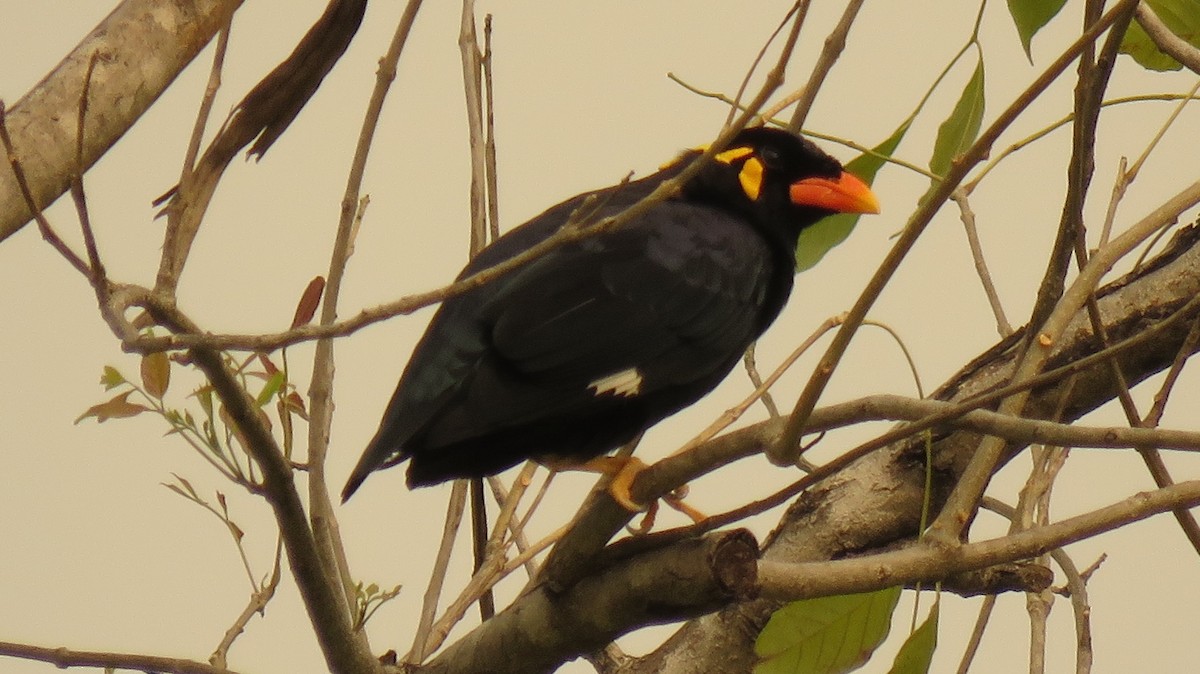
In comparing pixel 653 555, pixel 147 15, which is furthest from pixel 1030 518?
pixel 147 15

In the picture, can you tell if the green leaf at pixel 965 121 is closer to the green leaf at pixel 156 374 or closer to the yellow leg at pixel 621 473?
the yellow leg at pixel 621 473

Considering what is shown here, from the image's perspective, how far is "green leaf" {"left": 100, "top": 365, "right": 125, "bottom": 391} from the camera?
6.79 ft

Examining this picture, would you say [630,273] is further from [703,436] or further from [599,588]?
[599,588]

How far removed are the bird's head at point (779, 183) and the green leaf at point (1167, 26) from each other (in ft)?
2.20

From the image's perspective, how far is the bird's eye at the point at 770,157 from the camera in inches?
117

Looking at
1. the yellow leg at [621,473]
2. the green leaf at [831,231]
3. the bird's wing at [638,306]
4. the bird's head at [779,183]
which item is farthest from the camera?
the bird's head at [779,183]

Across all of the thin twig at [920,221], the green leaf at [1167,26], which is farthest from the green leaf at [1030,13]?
the thin twig at [920,221]

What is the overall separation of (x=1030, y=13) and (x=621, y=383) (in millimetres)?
882

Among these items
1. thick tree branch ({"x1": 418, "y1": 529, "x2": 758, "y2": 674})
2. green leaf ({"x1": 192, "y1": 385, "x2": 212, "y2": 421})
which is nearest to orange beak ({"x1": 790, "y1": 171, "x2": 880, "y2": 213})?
thick tree branch ({"x1": 418, "y1": 529, "x2": 758, "y2": 674})

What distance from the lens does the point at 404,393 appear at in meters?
2.26

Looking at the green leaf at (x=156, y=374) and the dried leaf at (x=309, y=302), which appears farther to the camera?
the green leaf at (x=156, y=374)

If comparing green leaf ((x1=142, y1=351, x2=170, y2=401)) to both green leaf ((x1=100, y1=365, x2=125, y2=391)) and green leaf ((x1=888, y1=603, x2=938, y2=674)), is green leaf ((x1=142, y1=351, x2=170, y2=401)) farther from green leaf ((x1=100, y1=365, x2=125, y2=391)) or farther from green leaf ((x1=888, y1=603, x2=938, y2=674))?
green leaf ((x1=888, y1=603, x2=938, y2=674))

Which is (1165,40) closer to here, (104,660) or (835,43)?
(835,43)

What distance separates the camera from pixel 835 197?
293cm
